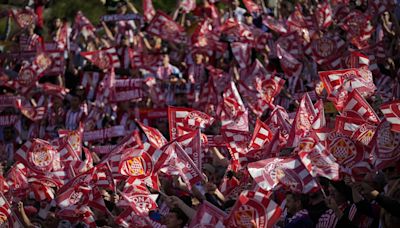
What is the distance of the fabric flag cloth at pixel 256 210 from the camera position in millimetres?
7789

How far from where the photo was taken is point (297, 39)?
561 inches

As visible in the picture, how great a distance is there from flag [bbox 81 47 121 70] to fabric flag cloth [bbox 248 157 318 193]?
783 centimetres

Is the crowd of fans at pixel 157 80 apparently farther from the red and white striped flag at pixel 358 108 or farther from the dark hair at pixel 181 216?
the red and white striped flag at pixel 358 108

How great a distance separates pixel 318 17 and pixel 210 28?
159cm

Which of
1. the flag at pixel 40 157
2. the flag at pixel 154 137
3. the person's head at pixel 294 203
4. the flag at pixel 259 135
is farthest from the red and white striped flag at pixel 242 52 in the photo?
the person's head at pixel 294 203

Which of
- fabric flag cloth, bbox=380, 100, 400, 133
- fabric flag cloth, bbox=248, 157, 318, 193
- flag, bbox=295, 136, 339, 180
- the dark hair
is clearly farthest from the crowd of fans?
fabric flag cloth, bbox=380, 100, 400, 133

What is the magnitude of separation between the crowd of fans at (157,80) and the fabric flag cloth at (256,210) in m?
1.07

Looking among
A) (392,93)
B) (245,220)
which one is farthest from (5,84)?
(245,220)

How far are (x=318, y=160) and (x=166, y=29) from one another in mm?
8244

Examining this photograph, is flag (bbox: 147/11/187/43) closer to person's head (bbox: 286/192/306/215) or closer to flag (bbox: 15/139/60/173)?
flag (bbox: 15/139/60/173)

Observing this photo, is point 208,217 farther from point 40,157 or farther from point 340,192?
point 40,157

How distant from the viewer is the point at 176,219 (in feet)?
29.3

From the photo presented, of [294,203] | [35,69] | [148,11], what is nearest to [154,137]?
[294,203]

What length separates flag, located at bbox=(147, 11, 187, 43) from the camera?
52.2 feet
